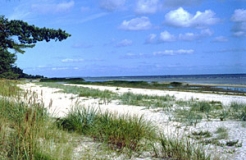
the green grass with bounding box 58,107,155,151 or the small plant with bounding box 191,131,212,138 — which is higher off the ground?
Result: the green grass with bounding box 58,107,155,151

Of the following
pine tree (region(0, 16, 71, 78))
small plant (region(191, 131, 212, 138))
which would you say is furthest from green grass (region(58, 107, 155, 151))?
pine tree (region(0, 16, 71, 78))

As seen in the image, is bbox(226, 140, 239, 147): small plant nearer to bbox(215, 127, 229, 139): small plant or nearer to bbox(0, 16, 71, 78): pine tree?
bbox(215, 127, 229, 139): small plant

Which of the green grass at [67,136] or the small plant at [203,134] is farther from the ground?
the green grass at [67,136]

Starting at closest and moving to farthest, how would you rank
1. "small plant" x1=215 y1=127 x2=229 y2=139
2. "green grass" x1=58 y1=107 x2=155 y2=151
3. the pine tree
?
1. "green grass" x1=58 y1=107 x2=155 y2=151
2. "small plant" x1=215 y1=127 x2=229 y2=139
3. the pine tree

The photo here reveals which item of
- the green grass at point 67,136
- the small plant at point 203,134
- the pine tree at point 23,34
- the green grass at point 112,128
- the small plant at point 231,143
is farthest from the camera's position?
the pine tree at point 23,34

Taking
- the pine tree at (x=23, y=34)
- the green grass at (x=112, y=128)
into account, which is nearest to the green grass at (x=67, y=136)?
the green grass at (x=112, y=128)

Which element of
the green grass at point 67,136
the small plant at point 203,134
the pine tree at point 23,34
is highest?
the pine tree at point 23,34

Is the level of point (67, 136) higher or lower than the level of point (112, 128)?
lower

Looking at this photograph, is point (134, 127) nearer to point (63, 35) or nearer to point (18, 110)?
point (18, 110)

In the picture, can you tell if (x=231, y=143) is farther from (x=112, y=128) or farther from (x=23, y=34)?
(x=23, y=34)

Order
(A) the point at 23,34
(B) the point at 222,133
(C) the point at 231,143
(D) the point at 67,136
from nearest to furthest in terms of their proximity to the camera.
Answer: (D) the point at 67,136 < (C) the point at 231,143 < (B) the point at 222,133 < (A) the point at 23,34

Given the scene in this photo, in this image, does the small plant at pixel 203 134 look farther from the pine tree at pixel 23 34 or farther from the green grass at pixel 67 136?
the pine tree at pixel 23 34

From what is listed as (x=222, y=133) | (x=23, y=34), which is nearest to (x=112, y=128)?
(x=222, y=133)

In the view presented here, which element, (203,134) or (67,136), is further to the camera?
(203,134)
